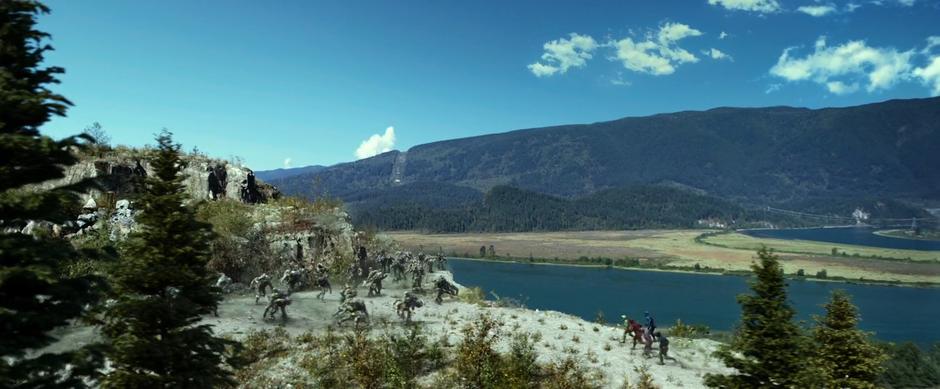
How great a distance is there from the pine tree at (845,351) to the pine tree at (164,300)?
85.9 ft

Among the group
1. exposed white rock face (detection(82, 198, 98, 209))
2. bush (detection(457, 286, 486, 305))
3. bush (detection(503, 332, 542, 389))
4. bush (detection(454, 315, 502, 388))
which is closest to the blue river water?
bush (detection(457, 286, 486, 305))

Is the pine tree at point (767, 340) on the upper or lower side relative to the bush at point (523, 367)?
upper

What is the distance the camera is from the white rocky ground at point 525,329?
79.4ft

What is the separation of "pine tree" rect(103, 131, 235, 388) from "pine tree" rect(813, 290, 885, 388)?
1031 inches

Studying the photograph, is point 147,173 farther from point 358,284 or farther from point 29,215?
point 29,215

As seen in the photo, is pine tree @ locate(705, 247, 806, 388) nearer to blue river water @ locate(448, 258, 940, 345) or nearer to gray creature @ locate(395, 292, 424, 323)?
gray creature @ locate(395, 292, 424, 323)

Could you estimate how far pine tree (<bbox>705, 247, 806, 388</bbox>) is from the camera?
696 inches

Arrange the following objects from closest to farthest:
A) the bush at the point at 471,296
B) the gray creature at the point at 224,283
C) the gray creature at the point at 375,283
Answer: the gray creature at the point at 224,283
the gray creature at the point at 375,283
the bush at the point at 471,296

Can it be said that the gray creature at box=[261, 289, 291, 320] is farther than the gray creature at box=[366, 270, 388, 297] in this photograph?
No

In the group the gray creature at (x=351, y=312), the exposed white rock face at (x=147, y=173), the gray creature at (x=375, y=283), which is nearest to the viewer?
the gray creature at (x=351, y=312)

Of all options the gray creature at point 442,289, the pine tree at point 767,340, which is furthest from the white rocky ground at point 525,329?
the pine tree at point 767,340

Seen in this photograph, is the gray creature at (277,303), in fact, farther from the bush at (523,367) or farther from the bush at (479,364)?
the bush at (523,367)

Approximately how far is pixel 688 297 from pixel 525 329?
13820 cm

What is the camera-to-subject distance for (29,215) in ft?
30.8
